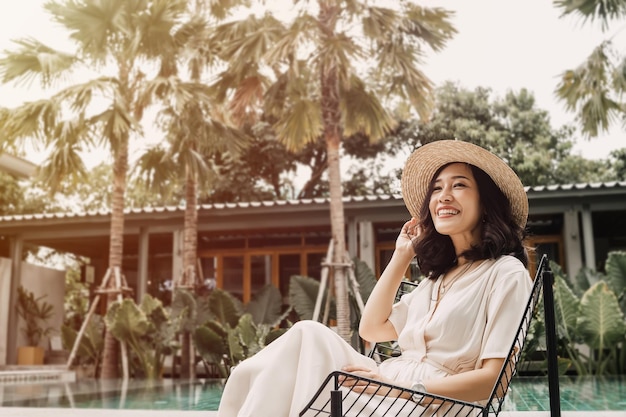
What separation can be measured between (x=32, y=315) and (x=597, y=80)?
12950 millimetres

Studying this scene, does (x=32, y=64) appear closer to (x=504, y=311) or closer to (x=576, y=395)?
(x=576, y=395)

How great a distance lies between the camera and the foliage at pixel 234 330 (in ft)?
31.5

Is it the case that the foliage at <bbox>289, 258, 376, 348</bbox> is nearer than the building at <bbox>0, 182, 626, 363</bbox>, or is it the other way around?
the foliage at <bbox>289, 258, 376, 348</bbox>

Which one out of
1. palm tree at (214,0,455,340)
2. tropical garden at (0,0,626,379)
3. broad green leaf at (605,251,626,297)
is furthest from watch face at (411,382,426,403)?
broad green leaf at (605,251,626,297)

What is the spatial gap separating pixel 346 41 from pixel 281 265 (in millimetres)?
6820

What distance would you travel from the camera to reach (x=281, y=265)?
1570 centimetres

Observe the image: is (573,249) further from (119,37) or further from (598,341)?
(119,37)

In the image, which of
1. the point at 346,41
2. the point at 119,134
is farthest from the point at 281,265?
the point at 346,41

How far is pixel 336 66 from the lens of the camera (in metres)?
10.3

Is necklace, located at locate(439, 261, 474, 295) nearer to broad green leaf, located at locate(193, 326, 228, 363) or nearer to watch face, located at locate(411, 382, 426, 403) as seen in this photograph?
watch face, located at locate(411, 382, 426, 403)

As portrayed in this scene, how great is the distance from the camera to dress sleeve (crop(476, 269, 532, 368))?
184 centimetres

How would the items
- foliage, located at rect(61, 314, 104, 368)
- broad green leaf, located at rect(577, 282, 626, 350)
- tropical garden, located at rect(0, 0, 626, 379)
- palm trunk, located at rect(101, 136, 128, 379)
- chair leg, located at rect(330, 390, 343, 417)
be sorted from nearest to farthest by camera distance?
1. chair leg, located at rect(330, 390, 343, 417)
2. broad green leaf, located at rect(577, 282, 626, 350)
3. tropical garden, located at rect(0, 0, 626, 379)
4. palm trunk, located at rect(101, 136, 128, 379)
5. foliage, located at rect(61, 314, 104, 368)

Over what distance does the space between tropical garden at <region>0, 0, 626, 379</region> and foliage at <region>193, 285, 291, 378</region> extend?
3 centimetres

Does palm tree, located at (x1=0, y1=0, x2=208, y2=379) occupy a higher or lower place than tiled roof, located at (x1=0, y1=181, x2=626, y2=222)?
higher
